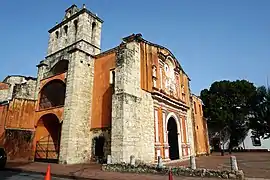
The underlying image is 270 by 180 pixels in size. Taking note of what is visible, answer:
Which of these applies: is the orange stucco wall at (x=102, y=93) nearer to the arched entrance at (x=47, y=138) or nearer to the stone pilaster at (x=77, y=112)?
the stone pilaster at (x=77, y=112)

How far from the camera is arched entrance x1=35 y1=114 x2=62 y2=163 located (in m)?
17.5

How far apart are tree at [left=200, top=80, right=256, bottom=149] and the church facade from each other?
45.1ft

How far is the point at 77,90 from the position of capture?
16094 mm

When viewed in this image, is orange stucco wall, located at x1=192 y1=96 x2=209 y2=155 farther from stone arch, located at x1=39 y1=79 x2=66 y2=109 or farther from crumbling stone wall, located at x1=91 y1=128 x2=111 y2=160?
stone arch, located at x1=39 y1=79 x2=66 y2=109

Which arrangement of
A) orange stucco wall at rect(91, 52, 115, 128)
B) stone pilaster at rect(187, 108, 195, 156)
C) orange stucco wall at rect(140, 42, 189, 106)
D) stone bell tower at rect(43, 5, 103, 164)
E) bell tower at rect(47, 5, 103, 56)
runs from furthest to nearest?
stone pilaster at rect(187, 108, 195, 156) < bell tower at rect(47, 5, 103, 56) < orange stucco wall at rect(140, 42, 189, 106) < orange stucco wall at rect(91, 52, 115, 128) < stone bell tower at rect(43, 5, 103, 164)

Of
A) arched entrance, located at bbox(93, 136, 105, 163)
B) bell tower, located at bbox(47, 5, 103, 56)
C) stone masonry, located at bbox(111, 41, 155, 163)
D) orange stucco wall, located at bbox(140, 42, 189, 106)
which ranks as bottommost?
arched entrance, located at bbox(93, 136, 105, 163)

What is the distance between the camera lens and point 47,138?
1850 cm

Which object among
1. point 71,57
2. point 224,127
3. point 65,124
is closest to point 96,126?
point 65,124

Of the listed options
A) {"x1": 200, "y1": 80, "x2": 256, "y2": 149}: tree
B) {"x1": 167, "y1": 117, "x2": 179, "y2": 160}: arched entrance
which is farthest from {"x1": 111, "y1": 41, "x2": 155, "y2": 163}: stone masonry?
{"x1": 200, "y1": 80, "x2": 256, "y2": 149}: tree

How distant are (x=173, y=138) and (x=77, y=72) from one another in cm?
1097

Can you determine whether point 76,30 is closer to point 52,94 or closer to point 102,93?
point 52,94

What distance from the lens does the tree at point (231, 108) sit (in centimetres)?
3403

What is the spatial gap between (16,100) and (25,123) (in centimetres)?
217

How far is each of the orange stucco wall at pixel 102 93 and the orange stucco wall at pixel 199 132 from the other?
1248 centimetres
